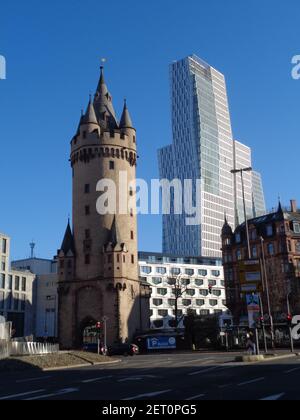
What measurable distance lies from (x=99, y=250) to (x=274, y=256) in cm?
2827

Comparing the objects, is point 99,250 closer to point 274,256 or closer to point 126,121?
point 126,121

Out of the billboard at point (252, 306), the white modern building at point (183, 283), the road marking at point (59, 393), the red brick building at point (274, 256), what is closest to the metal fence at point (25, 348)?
the billboard at point (252, 306)

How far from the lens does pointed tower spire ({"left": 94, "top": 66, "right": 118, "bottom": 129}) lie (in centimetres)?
8400

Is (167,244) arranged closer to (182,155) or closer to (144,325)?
(182,155)

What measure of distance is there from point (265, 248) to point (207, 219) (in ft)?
315

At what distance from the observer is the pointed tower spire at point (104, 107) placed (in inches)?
3307

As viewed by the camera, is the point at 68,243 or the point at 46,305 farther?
the point at 46,305

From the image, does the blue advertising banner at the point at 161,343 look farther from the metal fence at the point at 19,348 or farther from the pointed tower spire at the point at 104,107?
the pointed tower spire at the point at 104,107

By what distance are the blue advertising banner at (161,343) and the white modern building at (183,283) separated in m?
54.8

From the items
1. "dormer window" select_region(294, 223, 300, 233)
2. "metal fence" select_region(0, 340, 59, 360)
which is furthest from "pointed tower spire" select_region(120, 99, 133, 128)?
"metal fence" select_region(0, 340, 59, 360)

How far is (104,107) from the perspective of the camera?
86.1m

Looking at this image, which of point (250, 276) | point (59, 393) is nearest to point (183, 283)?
point (250, 276)

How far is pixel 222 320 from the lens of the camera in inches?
2692

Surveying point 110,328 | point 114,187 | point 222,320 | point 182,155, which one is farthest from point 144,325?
point 182,155
